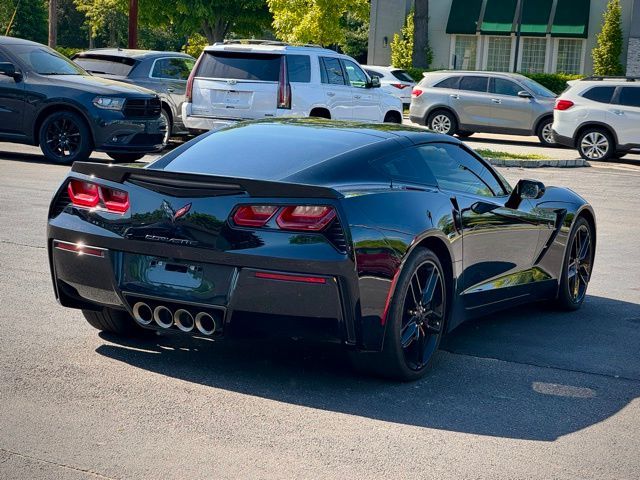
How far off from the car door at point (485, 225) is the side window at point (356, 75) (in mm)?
13173

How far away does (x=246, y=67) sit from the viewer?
1823 cm

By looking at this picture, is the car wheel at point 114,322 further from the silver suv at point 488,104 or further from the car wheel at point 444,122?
the car wheel at point 444,122

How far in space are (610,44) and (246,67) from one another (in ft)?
98.9

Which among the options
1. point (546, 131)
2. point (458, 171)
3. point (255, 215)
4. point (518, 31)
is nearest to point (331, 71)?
point (546, 131)

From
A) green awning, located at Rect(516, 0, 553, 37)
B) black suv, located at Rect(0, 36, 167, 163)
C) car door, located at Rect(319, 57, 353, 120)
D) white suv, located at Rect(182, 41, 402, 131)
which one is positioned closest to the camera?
black suv, located at Rect(0, 36, 167, 163)

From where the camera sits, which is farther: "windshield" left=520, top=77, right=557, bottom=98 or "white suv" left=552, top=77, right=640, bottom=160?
"windshield" left=520, top=77, right=557, bottom=98

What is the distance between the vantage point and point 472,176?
24.3 ft

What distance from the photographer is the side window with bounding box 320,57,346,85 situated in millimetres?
19578

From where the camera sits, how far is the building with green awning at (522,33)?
4669 cm

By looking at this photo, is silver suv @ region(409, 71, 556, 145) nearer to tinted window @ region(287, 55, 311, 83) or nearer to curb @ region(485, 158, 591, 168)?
curb @ region(485, 158, 591, 168)

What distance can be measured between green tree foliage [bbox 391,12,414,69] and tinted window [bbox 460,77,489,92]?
20944 mm

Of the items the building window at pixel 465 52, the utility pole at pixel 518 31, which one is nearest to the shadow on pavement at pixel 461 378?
the utility pole at pixel 518 31

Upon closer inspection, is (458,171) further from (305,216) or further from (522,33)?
(522,33)

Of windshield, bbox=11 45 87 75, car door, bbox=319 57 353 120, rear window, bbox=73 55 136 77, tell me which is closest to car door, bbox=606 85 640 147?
car door, bbox=319 57 353 120
